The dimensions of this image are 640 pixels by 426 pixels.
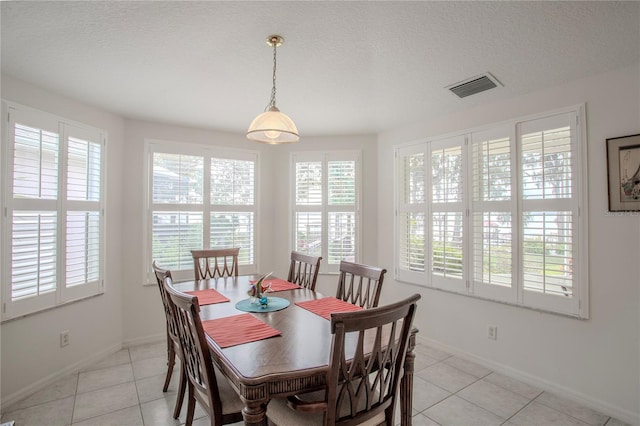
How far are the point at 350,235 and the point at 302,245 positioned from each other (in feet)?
2.22

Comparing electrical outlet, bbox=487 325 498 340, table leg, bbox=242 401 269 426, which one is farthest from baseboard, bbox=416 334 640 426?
table leg, bbox=242 401 269 426

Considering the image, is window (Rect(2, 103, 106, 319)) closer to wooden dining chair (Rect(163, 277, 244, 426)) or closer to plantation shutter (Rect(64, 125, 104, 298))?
plantation shutter (Rect(64, 125, 104, 298))

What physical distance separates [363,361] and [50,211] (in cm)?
294

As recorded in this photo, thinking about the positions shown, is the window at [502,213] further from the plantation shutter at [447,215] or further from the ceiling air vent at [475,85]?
the ceiling air vent at [475,85]

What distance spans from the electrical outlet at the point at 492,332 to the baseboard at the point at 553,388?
0.23 meters

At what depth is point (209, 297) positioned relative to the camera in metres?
2.44

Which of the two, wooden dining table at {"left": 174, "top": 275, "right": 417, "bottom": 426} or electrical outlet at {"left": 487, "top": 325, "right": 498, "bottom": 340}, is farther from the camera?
electrical outlet at {"left": 487, "top": 325, "right": 498, "bottom": 340}

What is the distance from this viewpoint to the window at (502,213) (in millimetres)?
2508

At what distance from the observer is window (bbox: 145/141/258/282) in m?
3.64

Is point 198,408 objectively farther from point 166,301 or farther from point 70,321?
point 70,321

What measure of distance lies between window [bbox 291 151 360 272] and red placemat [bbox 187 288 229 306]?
1804 millimetres

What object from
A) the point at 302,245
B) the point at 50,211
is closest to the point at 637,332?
the point at 302,245

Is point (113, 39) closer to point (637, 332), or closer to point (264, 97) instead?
point (264, 97)

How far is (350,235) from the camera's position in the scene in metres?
4.16
